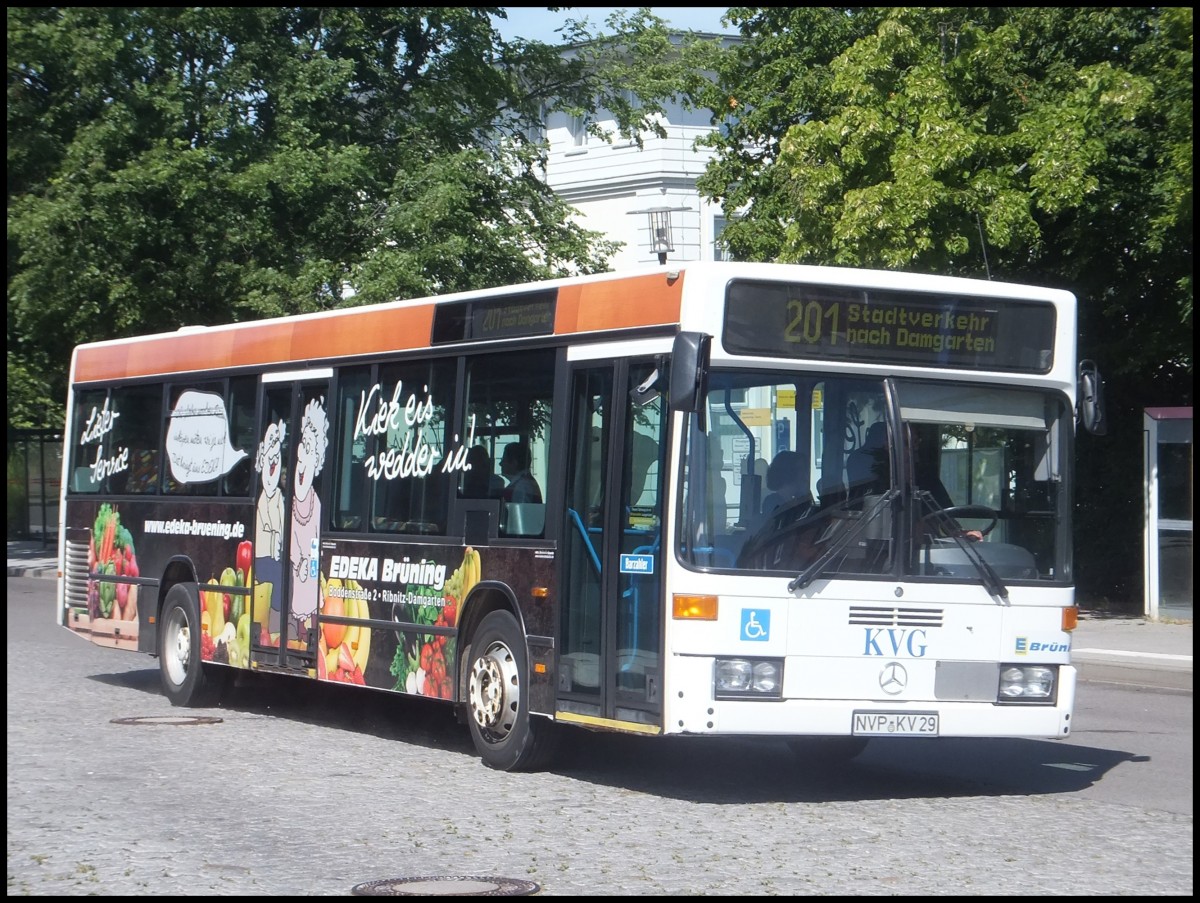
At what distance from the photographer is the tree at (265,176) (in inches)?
1040

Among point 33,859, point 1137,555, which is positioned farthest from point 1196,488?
point 33,859

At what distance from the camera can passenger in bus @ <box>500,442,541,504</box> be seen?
35.1ft

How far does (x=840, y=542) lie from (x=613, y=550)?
4.12ft

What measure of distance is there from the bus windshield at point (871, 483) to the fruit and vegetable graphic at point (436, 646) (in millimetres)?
2329

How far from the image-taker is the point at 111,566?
1600 centimetres

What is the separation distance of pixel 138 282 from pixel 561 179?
27.9 metres

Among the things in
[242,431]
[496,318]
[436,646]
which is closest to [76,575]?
[242,431]

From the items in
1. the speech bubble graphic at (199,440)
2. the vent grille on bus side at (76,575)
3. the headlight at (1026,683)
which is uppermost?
the speech bubble graphic at (199,440)

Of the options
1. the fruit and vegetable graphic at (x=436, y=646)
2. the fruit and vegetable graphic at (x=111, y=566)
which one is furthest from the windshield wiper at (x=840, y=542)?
the fruit and vegetable graphic at (x=111, y=566)

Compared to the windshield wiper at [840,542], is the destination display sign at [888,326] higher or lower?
higher

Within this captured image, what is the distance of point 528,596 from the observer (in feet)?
34.5

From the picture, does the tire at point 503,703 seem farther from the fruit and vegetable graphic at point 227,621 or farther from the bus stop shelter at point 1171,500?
the bus stop shelter at point 1171,500

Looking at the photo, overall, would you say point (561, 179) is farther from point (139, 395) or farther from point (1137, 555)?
point (139, 395)

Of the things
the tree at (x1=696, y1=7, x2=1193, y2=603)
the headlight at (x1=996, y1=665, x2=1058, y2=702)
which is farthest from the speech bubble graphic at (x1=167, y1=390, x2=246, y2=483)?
the tree at (x1=696, y1=7, x2=1193, y2=603)
